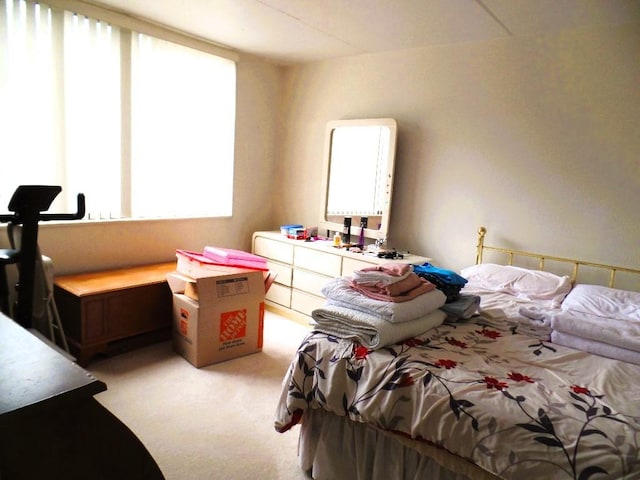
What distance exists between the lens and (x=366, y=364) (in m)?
1.51

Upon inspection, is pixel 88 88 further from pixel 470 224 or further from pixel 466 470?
pixel 466 470

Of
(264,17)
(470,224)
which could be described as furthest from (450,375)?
(264,17)

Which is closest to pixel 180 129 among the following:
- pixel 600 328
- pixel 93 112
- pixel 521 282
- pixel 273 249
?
pixel 93 112

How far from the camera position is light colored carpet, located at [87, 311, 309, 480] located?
183 cm

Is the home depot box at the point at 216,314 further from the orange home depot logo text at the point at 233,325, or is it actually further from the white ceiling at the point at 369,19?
the white ceiling at the point at 369,19

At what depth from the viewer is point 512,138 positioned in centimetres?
285

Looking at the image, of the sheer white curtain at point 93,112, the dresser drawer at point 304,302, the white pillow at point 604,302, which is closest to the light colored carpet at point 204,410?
the dresser drawer at point 304,302

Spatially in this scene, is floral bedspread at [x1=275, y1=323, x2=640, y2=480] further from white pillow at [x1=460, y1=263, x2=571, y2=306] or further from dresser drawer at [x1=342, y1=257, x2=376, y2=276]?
dresser drawer at [x1=342, y1=257, x2=376, y2=276]

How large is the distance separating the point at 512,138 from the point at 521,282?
1034 millimetres

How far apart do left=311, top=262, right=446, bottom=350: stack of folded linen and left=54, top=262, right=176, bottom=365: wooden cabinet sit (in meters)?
1.61

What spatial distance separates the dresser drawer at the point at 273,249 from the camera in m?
3.65

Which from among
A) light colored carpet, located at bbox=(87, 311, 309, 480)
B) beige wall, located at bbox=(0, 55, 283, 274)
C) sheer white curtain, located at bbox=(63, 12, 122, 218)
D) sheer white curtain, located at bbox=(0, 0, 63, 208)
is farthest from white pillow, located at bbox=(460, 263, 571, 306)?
sheer white curtain, located at bbox=(0, 0, 63, 208)

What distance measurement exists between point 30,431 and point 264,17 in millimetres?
2807

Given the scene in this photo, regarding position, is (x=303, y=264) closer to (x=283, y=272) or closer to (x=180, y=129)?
(x=283, y=272)
